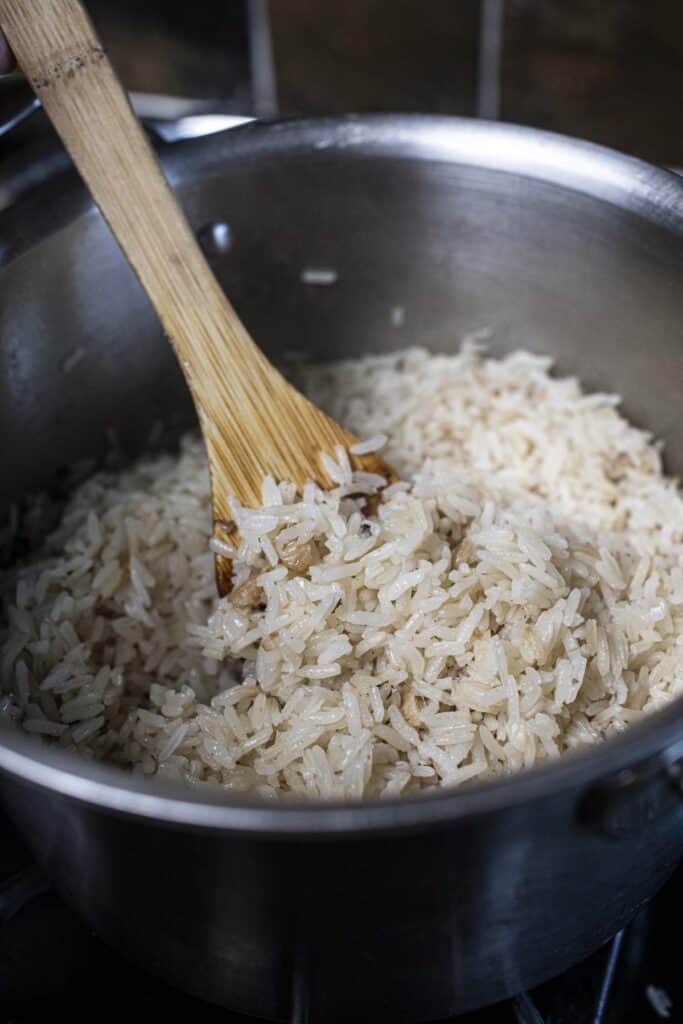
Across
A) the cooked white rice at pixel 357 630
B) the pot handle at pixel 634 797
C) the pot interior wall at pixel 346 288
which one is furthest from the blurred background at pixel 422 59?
the pot handle at pixel 634 797

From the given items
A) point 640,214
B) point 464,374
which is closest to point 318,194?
point 464,374

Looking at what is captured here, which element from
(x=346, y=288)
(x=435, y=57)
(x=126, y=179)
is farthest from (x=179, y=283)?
(x=435, y=57)

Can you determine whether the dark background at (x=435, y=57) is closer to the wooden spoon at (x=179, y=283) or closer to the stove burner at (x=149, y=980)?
the wooden spoon at (x=179, y=283)

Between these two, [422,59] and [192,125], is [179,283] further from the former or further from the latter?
[422,59]

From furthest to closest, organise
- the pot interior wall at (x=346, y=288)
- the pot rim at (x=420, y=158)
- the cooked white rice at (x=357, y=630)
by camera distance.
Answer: the pot interior wall at (x=346, y=288)
the cooked white rice at (x=357, y=630)
the pot rim at (x=420, y=158)

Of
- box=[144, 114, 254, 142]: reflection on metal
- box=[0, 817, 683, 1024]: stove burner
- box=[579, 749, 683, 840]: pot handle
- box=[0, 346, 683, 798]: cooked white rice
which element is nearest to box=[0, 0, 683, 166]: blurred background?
box=[144, 114, 254, 142]: reflection on metal

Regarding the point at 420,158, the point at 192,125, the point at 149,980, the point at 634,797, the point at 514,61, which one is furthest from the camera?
the point at 514,61
